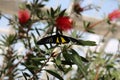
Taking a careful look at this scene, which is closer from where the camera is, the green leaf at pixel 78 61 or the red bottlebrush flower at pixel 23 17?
the green leaf at pixel 78 61

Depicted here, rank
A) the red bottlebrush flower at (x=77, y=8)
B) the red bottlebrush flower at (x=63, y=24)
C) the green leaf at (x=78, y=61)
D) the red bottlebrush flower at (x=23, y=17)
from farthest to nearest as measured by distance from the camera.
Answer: the red bottlebrush flower at (x=77, y=8), the red bottlebrush flower at (x=23, y=17), the red bottlebrush flower at (x=63, y=24), the green leaf at (x=78, y=61)

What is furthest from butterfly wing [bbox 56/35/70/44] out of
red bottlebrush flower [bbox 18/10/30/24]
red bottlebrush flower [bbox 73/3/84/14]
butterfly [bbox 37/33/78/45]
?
red bottlebrush flower [bbox 73/3/84/14]

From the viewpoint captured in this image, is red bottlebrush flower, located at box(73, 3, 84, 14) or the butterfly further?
red bottlebrush flower, located at box(73, 3, 84, 14)

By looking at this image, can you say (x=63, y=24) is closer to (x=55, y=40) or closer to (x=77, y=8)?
(x=55, y=40)

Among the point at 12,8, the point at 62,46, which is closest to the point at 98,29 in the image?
the point at 12,8

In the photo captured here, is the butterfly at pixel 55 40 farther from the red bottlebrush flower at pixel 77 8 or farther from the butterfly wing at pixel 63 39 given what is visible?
the red bottlebrush flower at pixel 77 8

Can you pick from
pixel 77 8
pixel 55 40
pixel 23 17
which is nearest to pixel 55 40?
pixel 55 40

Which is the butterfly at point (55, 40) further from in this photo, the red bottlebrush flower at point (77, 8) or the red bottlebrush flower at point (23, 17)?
the red bottlebrush flower at point (77, 8)

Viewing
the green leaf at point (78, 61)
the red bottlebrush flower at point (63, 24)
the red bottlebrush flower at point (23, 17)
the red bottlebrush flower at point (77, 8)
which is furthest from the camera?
the red bottlebrush flower at point (77, 8)

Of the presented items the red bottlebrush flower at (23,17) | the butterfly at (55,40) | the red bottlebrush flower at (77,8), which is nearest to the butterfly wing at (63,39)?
the butterfly at (55,40)

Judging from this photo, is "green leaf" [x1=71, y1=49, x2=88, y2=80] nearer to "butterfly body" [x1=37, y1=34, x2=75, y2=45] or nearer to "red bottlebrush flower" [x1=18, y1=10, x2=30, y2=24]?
"butterfly body" [x1=37, y1=34, x2=75, y2=45]

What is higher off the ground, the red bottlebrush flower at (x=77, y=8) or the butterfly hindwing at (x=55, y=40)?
the red bottlebrush flower at (x=77, y=8)

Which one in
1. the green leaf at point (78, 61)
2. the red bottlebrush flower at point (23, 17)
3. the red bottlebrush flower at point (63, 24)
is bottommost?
the green leaf at point (78, 61)

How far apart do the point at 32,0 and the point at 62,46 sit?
0.77 metres
